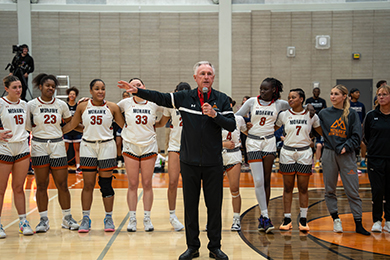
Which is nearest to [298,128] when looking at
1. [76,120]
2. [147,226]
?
[147,226]

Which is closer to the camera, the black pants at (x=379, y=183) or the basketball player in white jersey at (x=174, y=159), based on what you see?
the black pants at (x=379, y=183)

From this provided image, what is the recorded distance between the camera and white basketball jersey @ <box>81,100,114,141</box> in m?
4.74

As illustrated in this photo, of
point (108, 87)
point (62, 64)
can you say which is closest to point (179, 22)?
point (108, 87)

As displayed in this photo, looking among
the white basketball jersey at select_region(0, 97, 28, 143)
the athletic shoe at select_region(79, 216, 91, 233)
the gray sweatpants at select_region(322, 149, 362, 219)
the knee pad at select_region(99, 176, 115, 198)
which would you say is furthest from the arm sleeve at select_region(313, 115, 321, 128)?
the white basketball jersey at select_region(0, 97, 28, 143)

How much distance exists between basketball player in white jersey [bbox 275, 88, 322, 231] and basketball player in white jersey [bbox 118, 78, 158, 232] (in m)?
1.82

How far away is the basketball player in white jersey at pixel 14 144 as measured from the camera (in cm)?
455

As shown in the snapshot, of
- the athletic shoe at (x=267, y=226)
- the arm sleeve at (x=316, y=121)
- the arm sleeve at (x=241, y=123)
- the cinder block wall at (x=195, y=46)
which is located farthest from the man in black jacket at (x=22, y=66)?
the arm sleeve at (x=316, y=121)

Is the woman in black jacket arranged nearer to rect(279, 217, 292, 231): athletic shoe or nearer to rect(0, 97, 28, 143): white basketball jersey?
rect(279, 217, 292, 231): athletic shoe

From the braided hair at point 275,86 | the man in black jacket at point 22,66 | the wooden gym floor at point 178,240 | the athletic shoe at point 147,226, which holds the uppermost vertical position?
the man in black jacket at point 22,66

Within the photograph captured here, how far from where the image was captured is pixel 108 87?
13820mm

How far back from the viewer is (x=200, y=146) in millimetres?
3598

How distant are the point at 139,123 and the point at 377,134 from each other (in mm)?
3172

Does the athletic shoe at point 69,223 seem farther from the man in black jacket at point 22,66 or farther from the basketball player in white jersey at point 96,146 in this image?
the man in black jacket at point 22,66

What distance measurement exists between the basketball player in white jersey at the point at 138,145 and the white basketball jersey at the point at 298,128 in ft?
6.04
